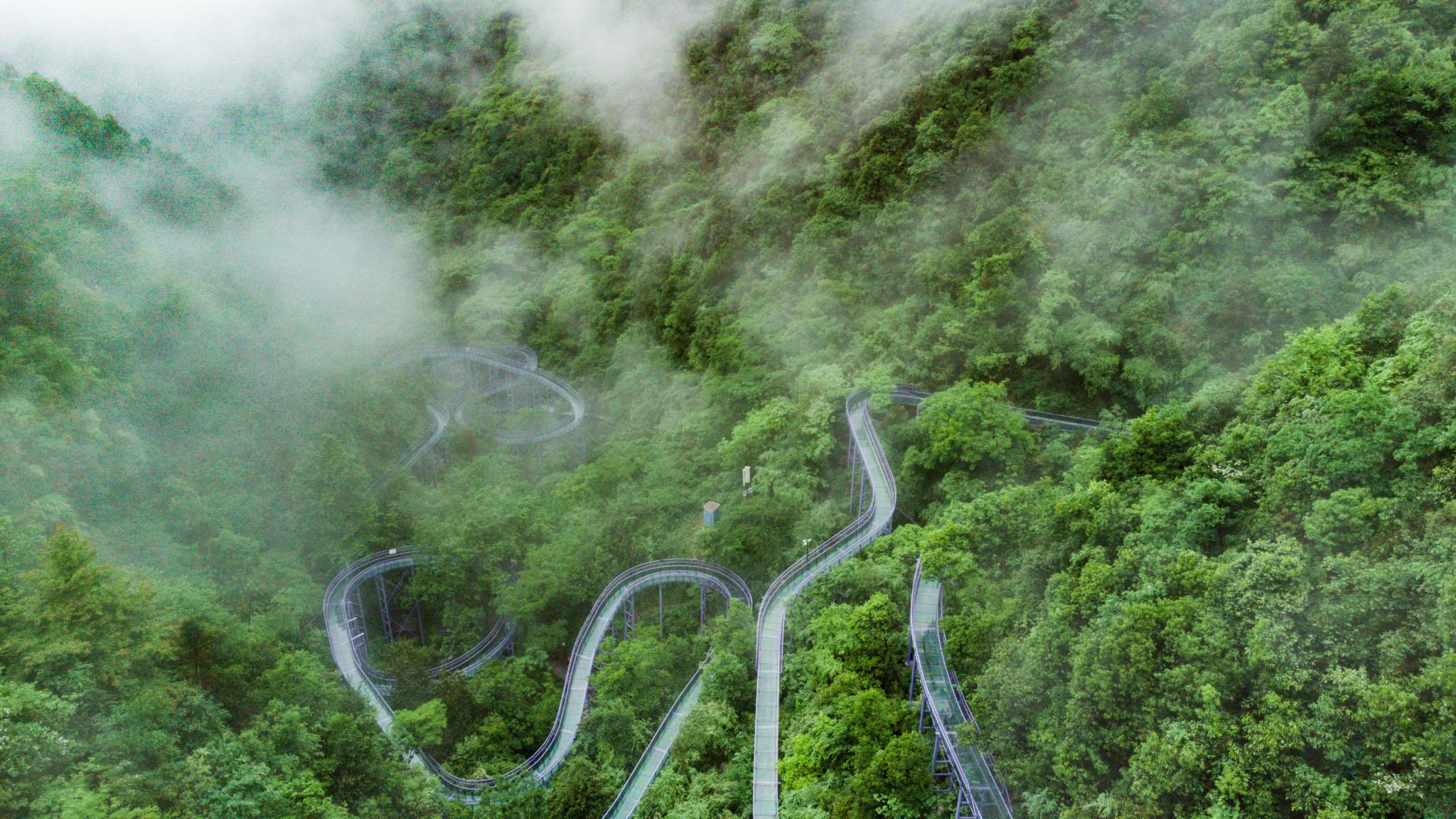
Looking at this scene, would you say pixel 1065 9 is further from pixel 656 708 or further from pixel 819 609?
pixel 656 708

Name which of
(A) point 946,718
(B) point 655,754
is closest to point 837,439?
(B) point 655,754

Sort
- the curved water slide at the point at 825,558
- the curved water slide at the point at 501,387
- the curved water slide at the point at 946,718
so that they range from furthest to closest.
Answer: the curved water slide at the point at 501,387
the curved water slide at the point at 825,558
the curved water slide at the point at 946,718

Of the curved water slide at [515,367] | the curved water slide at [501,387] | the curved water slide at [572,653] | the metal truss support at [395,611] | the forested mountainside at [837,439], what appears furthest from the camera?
the curved water slide at [515,367]

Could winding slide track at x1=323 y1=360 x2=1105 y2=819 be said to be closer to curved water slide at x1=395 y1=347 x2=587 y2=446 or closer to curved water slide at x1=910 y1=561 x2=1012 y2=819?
curved water slide at x1=910 y1=561 x2=1012 y2=819

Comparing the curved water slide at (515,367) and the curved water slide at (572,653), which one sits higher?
the curved water slide at (515,367)

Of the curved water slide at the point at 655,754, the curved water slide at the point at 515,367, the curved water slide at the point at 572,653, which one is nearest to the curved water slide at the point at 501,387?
the curved water slide at the point at 515,367

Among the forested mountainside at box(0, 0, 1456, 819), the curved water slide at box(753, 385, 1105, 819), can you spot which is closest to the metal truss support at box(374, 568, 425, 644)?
the forested mountainside at box(0, 0, 1456, 819)

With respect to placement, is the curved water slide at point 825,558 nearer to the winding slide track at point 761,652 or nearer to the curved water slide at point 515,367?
the winding slide track at point 761,652
